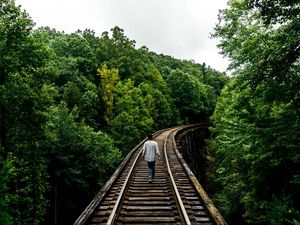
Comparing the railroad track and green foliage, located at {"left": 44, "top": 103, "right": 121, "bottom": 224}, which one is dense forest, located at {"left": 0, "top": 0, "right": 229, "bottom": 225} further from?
the railroad track

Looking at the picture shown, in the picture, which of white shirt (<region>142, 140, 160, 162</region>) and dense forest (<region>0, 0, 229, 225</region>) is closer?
white shirt (<region>142, 140, 160, 162</region>)

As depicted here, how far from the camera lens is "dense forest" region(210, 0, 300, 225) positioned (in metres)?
8.05

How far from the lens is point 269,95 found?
9.91m

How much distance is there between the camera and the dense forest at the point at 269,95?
8.05 metres

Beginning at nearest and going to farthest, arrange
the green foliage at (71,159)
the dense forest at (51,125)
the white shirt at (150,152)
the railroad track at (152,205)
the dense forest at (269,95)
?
the railroad track at (152,205) → the dense forest at (269,95) → the white shirt at (150,152) → the dense forest at (51,125) → the green foliage at (71,159)

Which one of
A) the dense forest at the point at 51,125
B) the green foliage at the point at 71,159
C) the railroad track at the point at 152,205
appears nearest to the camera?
the railroad track at the point at 152,205

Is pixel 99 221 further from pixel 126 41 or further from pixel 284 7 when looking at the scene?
pixel 126 41

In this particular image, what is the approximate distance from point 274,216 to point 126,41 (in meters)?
49.1

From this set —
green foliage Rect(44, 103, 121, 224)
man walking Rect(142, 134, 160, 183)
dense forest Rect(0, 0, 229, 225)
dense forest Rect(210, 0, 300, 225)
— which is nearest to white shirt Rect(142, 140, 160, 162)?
man walking Rect(142, 134, 160, 183)

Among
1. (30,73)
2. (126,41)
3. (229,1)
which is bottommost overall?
A: (30,73)

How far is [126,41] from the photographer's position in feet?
182

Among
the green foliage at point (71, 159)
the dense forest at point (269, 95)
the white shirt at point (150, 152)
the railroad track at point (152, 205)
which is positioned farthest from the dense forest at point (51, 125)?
the dense forest at point (269, 95)

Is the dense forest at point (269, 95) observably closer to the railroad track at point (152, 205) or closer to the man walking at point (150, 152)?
the railroad track at point (152, 205)

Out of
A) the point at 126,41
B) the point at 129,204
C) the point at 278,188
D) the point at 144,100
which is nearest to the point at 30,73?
the point at 129,204
